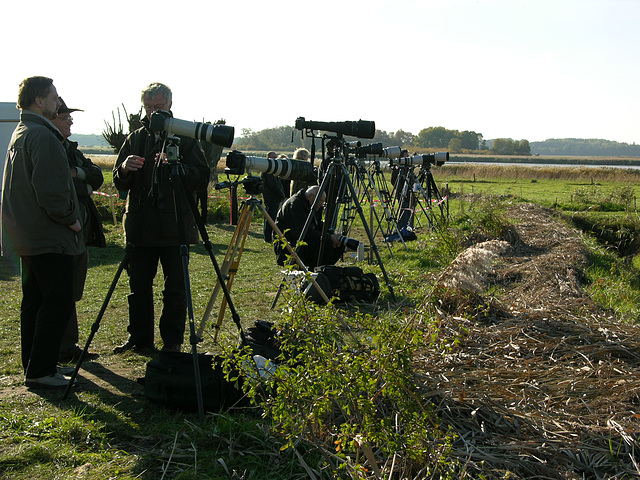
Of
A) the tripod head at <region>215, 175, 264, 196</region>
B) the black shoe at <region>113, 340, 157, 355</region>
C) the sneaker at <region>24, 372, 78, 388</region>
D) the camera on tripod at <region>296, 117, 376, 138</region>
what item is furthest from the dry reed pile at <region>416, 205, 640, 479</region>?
the sneaker at <region>24, 372, 78, 388</region>

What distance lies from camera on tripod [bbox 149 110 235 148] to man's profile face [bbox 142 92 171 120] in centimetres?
55

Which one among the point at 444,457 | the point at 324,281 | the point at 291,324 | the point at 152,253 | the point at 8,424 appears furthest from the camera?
the point at 324,281

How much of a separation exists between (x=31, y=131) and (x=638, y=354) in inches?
160

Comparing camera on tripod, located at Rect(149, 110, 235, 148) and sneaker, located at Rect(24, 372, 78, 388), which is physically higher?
camera on tripod, located at Rect(149, 110, 235, 148)

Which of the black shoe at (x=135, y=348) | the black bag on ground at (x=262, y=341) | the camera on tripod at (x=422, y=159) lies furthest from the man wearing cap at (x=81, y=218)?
the camera on tripod at (x=422, y=159)

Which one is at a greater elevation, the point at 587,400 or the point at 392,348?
the point at 392,348

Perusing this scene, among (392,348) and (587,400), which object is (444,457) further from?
(587,400)

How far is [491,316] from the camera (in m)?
4.39

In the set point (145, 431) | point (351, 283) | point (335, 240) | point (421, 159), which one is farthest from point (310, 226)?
point (421, 159)

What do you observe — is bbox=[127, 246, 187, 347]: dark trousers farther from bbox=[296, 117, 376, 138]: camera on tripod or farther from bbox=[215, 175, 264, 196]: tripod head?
bbox=[296, 117, 376, 138]: camera on tripod

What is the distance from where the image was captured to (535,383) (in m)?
3.18

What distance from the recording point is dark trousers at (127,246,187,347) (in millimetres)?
4043

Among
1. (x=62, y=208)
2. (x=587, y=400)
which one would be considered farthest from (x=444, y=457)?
(x=62, y=208)

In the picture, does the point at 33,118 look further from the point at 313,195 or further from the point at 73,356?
the point at 313,195
